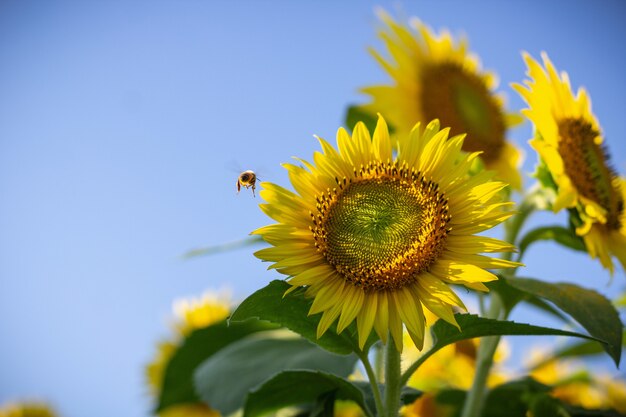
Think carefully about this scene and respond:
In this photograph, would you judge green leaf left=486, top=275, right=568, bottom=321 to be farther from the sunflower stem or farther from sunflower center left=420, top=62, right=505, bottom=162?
sunflower center left=420, top=62, right=505, bottom=162

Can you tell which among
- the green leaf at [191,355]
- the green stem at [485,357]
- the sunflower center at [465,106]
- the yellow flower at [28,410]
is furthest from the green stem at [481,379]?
the yellow flower at [28,410]

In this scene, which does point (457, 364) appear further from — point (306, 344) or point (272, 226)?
point (272, 226)

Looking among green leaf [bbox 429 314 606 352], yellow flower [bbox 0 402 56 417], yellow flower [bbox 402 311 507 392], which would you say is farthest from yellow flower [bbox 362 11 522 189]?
yellow flower [bbox 0 402 56 417]

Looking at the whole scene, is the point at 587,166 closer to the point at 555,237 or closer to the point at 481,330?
the point at 555,237

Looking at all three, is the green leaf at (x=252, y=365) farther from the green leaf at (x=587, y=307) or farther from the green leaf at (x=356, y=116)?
the green leaf at (x=356, y=116)

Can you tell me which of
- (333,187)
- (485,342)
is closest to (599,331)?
(485,342)

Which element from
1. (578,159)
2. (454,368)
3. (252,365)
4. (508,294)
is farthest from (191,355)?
(578,159)
